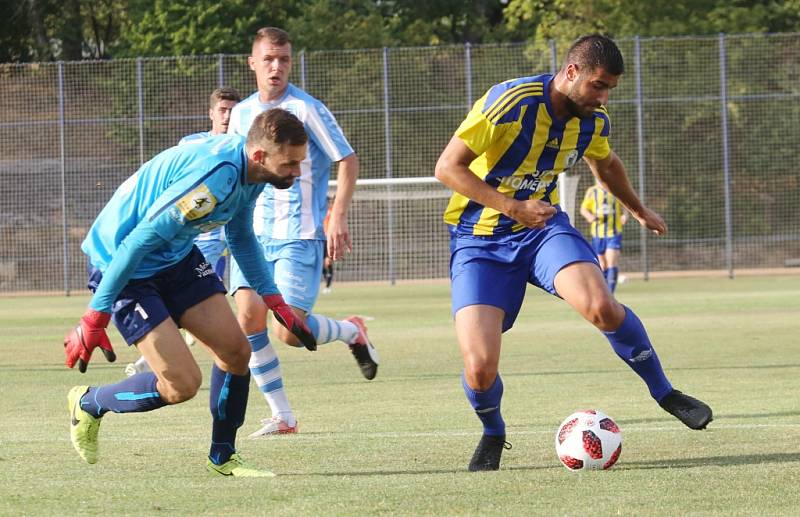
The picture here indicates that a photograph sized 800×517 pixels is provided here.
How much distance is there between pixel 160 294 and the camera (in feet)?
18.9

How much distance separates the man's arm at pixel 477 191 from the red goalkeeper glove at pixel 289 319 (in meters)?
0.86

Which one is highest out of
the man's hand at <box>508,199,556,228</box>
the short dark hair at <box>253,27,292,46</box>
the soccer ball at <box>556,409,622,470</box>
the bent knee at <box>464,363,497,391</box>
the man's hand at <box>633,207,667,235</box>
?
the short dark hair at <box>253,27,292,46</box>

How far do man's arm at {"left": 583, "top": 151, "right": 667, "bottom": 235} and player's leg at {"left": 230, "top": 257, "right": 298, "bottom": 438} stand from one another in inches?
76.0

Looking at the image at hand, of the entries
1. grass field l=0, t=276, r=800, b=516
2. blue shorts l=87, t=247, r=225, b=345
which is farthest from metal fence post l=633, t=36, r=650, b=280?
blue shorts l=87, t=247, r=225, b=345

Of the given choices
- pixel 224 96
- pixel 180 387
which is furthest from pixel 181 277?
pixel 224 96

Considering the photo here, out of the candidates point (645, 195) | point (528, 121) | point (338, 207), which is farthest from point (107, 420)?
point (645, 195)

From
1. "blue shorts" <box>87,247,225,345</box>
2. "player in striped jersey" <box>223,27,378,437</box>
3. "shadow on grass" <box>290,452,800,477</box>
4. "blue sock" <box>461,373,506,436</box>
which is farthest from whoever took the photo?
"player in striped jersey" <box>223,27,378,437</box>

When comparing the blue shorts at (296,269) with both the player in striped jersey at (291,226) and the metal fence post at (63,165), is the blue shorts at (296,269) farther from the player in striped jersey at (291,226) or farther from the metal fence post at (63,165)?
the metal fence post at (63,165)

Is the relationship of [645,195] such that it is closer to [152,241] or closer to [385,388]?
[385,388]

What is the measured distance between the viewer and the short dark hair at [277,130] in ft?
17.6

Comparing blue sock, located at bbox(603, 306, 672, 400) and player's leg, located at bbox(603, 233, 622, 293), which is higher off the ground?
blue sock, located at bbox(603, 306, 672, 400)

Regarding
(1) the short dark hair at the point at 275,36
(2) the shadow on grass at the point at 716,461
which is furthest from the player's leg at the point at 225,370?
(1) the short dark hair at the point at 275,36

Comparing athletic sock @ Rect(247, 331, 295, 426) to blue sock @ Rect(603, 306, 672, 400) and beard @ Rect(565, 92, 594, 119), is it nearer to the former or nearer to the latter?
blue sock @ Rect(603, 306, 672, 400)

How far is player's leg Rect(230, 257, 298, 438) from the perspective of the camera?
23.8 feet
